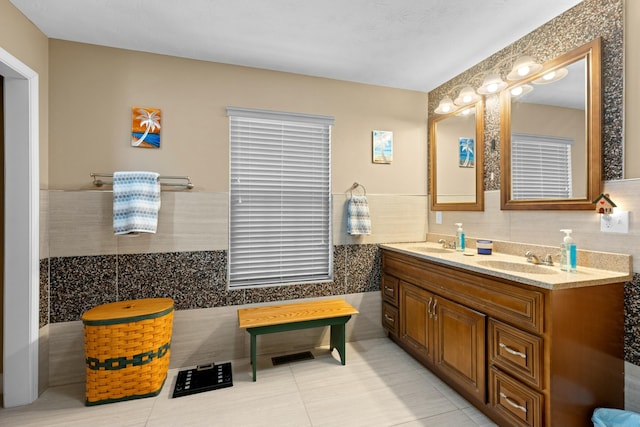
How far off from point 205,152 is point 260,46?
0.90m

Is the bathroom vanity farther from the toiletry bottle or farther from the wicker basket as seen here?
the wicker basket

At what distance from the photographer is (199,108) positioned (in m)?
2.30

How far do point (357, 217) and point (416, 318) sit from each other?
0.95 m

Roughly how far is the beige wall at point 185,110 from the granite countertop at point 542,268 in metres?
1.07

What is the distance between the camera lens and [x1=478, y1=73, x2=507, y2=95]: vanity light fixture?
2047 mm

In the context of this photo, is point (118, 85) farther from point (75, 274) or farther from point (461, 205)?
point (461, 205)

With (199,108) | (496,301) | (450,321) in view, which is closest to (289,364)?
(450,321)

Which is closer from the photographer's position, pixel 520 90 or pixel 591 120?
pixel 591 120

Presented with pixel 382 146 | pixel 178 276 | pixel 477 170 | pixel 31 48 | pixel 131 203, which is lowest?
pixel 178 276

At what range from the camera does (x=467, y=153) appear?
250 centimetres

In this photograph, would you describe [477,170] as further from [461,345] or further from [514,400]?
[514,400]

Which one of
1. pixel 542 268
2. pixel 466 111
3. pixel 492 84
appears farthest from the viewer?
pixel 466 111

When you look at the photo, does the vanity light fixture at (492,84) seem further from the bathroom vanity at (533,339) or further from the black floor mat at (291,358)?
the black floor mat at (291,358)

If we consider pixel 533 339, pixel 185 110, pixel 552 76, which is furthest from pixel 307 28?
pixel 533 339
